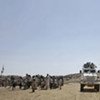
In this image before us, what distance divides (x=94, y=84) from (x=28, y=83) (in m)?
10.5

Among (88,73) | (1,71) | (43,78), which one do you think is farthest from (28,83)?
(1,71)

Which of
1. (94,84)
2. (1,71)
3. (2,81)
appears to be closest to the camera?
(94,84)

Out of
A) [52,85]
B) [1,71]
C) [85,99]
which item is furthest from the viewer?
[1,71]

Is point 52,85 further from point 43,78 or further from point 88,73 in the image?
point 88,73

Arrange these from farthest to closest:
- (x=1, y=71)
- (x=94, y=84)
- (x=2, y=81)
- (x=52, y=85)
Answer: (x=1, y=71)
(x=2, y=81)
(x=52, y=85)
(x=94, y=84)

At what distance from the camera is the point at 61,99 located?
1076 inches

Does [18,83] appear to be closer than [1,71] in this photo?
Yes

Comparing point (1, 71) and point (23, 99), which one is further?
point (1, 71)

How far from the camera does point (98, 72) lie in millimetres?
35594

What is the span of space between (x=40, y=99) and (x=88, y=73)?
9676 millimetres

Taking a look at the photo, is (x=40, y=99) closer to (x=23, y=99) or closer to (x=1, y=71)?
(x=23, y=99)

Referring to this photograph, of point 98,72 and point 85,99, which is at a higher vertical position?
point 98,72

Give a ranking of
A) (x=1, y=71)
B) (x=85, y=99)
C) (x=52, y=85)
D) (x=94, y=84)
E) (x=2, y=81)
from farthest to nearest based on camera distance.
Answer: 1. (x=1, y=71)
2. (x=2, y=81)
3. (x=52, y=85)
4. (x=94, y=84)
5. (x=85, y=99)

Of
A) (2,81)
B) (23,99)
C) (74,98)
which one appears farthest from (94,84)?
(2,81)
